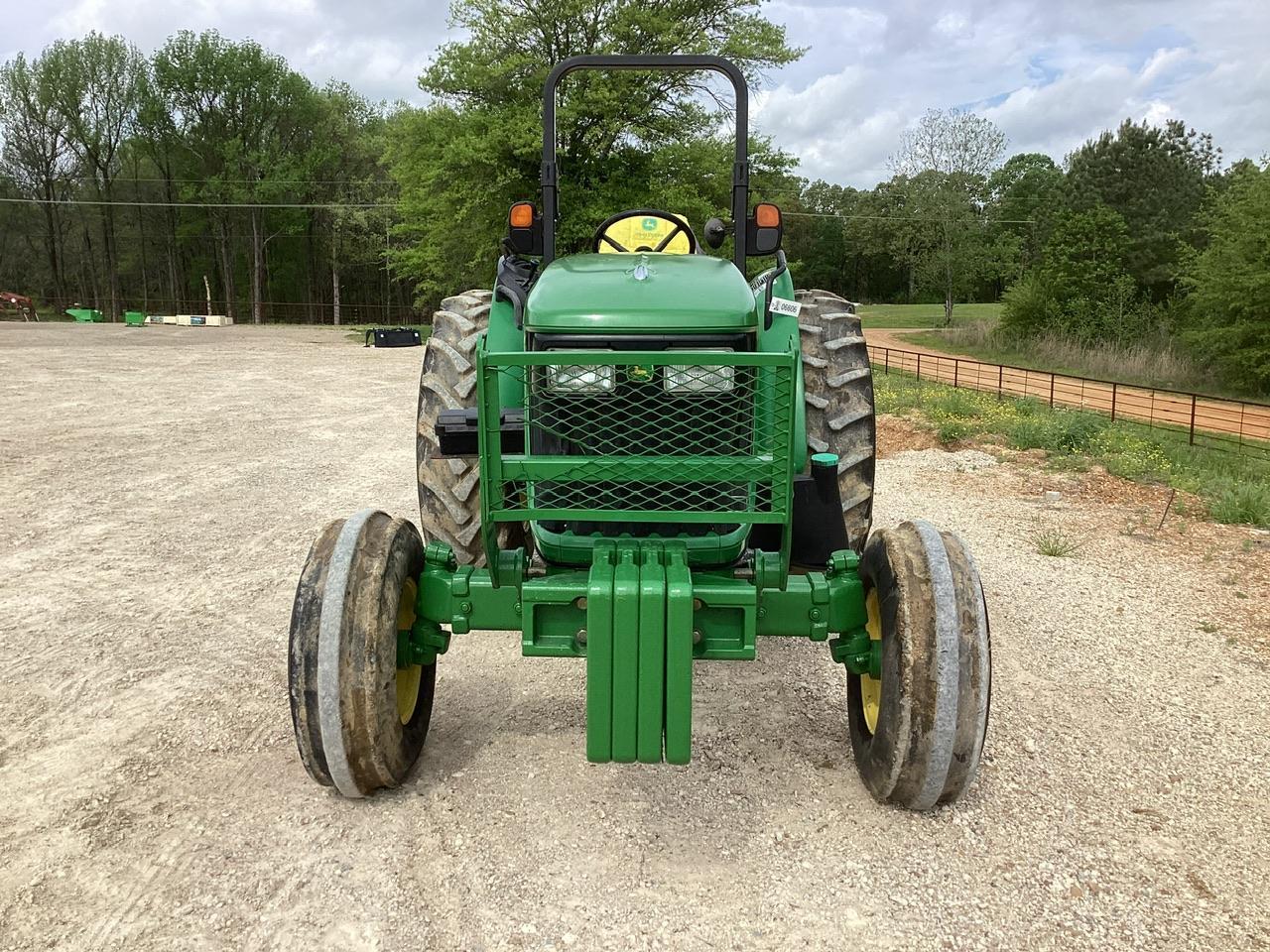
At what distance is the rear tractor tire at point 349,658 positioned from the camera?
2912mm

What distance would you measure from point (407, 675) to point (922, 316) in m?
48.9

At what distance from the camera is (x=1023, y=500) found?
26.2 feet

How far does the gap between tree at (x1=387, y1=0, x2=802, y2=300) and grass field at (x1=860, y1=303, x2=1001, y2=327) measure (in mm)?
21951

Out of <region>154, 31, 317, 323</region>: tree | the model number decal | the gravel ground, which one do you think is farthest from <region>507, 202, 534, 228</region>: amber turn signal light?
<region>154, 31, 317, 323</region>: tree

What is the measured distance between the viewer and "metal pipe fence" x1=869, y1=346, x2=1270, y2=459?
516 inches

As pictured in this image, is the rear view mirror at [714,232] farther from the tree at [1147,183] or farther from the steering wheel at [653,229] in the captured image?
the tree at [1147,183]

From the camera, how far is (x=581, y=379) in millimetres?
3141

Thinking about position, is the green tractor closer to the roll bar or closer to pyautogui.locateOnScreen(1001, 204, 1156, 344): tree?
the roll bar

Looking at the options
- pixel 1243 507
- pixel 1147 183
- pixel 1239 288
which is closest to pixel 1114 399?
pixel 1243 507

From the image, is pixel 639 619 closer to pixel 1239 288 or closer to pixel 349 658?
pixel 349 658

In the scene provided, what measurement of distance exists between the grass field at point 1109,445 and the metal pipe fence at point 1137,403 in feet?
2.07

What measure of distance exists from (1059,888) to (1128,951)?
0.28 metres

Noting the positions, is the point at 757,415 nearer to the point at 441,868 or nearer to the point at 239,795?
the point at 441,868

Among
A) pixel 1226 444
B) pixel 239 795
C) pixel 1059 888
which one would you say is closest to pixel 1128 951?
pixel 1059 888
